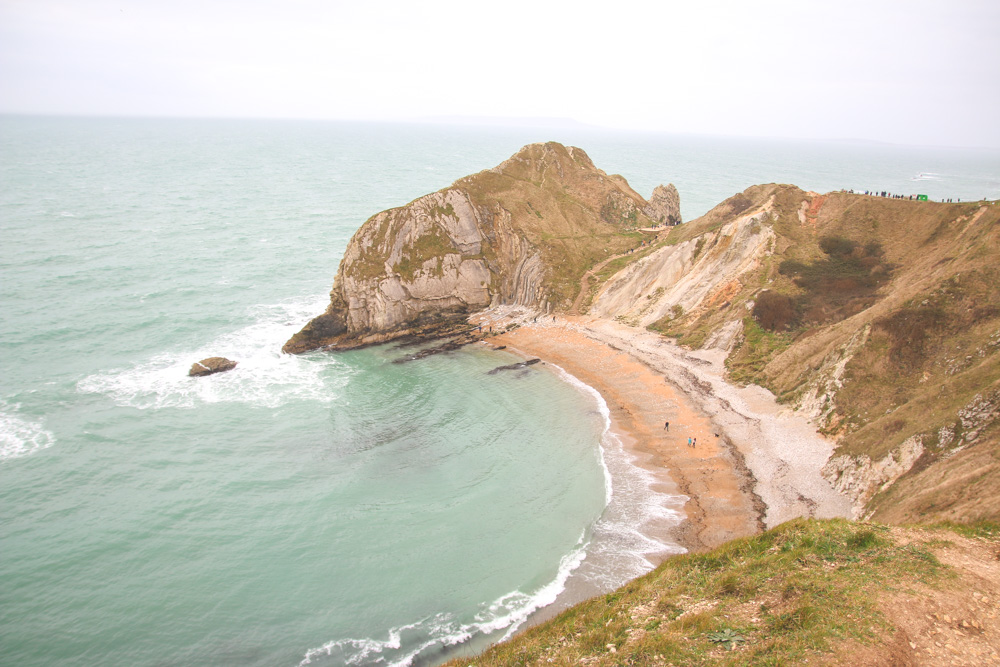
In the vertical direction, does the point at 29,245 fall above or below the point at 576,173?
below

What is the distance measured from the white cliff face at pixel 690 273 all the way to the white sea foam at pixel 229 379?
33167mm

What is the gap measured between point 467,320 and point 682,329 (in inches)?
973

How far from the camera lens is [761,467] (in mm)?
37438

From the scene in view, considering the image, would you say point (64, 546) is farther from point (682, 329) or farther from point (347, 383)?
point (682, 329)

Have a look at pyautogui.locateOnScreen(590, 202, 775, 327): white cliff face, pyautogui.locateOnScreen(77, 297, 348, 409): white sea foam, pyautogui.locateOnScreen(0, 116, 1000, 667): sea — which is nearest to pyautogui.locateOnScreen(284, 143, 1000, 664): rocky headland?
pyautogui.locateOnScreen(590, 202, 775, 327): white cliff face

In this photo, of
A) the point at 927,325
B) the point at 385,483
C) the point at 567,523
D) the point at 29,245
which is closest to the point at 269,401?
the point at 385,483

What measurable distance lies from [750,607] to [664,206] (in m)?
81.4

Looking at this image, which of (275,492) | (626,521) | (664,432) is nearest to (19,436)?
(275,492)

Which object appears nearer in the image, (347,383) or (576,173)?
(347,383)

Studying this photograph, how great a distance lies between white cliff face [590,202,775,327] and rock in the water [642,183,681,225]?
1010 inches

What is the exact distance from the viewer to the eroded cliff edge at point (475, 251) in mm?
62594

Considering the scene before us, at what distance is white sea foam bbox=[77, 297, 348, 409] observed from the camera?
162ft

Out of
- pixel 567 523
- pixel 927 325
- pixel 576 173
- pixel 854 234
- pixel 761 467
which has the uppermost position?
pixel 576 173

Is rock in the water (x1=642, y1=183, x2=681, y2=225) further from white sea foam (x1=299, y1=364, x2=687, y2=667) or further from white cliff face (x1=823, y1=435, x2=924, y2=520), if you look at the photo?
white cliff face (x1=823, y1=435, x2=924, y2=520)
